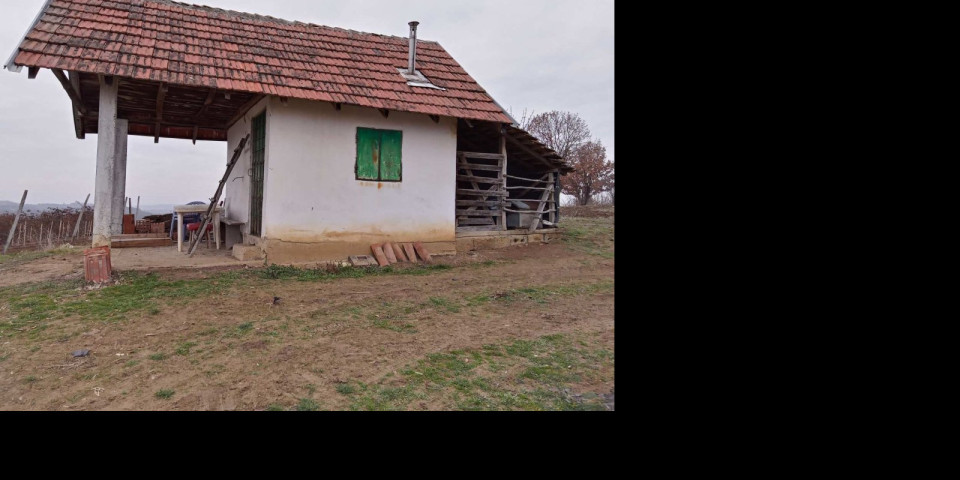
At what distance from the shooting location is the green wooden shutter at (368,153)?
338 inches

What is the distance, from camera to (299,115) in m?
8.07

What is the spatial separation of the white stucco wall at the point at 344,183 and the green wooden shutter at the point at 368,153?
11 cm

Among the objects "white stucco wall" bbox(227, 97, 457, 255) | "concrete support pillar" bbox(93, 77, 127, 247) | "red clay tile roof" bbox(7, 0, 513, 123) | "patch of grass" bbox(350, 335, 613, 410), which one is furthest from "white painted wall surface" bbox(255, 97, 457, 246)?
"patch of grass" bbox(350, 335, 613, 410)

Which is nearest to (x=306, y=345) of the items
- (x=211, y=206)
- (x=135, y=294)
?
(x=135, y=294)

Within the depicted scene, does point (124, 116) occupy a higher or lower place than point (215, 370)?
higher

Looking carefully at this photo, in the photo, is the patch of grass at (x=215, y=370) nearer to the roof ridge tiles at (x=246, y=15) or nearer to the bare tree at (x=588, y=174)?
the roof ridge tiles at (x=246, y=15)

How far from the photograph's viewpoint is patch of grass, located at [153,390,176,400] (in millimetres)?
2881

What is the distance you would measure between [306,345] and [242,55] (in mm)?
6676

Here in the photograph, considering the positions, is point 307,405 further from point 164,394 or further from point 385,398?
point 164,394
